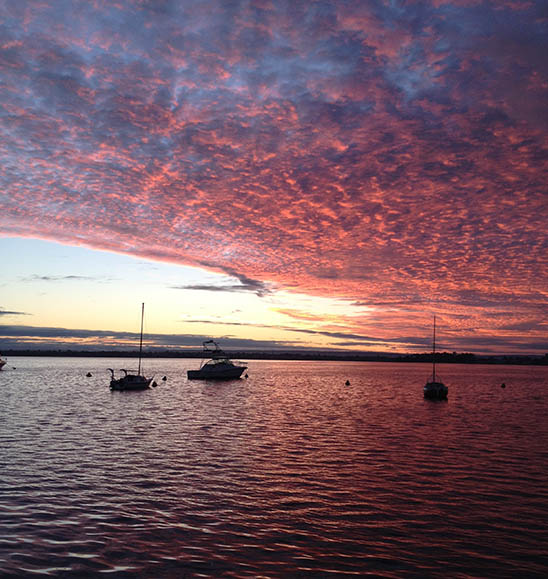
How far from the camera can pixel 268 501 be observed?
20594 millimetres

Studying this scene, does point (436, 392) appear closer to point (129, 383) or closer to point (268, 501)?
point (129, 383)

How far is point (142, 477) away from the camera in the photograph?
2408 centimetres

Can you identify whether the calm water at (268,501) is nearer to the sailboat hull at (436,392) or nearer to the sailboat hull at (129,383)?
the sailboat hull at (436,392)

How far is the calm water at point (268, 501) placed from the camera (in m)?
14.5

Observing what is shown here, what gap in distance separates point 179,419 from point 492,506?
33221 millimetres

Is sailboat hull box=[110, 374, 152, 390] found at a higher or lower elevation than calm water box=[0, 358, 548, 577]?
lower

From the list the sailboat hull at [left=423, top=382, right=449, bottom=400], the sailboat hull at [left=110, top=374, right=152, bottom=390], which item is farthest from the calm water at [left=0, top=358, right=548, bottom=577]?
the sailboat hull at [left=110, top=374, right=152, bottom=390]

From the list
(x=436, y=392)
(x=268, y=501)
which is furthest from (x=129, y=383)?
(x=268, y=501)

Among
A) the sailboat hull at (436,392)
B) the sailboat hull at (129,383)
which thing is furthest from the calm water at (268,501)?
the sailboat hull at (129,383)

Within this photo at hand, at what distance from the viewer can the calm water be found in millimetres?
14453

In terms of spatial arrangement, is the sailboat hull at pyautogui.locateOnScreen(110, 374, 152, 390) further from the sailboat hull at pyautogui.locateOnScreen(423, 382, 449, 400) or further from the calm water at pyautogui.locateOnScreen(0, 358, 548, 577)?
the sailboat hull at pyautogui.locateOnScreen(423, 382, 449, 400)

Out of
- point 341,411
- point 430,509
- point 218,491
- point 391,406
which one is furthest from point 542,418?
point 218,491

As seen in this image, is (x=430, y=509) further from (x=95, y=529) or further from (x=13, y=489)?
(x=13, y=489)

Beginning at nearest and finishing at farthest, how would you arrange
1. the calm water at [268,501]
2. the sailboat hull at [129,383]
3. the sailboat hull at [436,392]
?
the calm water at [268,501] < the sailboat hull at [436,392] < the sailboat hull at [129,383]
